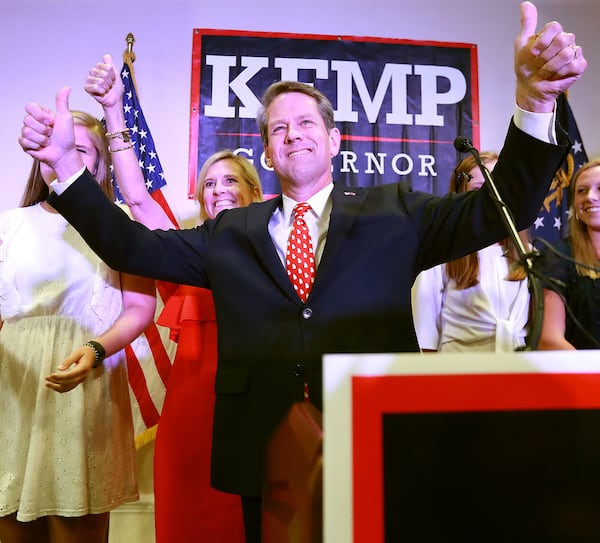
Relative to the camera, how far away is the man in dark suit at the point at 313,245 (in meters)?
1.14

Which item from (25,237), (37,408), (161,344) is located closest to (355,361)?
(37,408)

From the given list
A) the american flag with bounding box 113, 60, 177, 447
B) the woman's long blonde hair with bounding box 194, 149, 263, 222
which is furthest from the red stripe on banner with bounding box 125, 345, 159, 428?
the woman's long blonde hair with bounding box 194, 149, 263, 222

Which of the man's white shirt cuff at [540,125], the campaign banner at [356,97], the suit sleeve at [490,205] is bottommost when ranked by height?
the suit sleeve at [490,205]

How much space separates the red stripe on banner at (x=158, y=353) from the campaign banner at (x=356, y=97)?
2.95ft

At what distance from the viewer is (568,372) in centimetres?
60

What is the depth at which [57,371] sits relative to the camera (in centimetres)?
147

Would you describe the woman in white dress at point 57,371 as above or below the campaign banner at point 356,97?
below

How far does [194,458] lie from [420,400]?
133 centimetres

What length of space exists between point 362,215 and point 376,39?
206 cm

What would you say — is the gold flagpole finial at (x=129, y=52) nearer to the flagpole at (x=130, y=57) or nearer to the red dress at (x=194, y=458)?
the flagpole at (x=130, y=57)

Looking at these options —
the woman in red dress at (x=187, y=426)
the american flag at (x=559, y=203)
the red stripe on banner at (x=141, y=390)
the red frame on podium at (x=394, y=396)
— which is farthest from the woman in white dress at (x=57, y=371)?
the american flag at (x=559, y=203)

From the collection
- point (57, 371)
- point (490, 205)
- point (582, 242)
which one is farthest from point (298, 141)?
point (582, 242)

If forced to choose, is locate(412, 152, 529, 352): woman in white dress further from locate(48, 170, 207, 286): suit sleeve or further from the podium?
the podium

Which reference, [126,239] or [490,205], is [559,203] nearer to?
[490,205]
